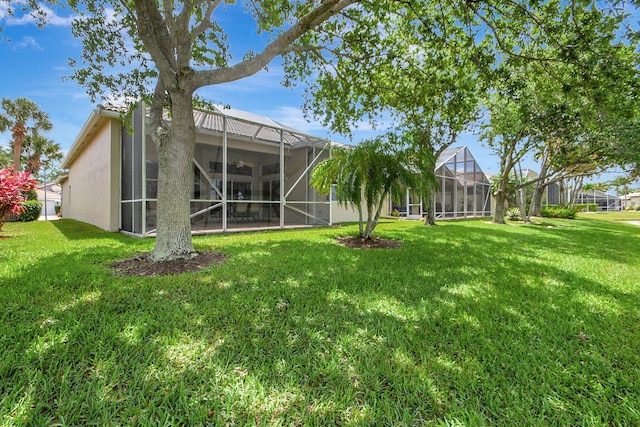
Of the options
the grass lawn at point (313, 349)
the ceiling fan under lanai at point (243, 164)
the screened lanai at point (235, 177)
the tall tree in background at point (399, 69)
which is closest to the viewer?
the grass lawn at point (313, 349)

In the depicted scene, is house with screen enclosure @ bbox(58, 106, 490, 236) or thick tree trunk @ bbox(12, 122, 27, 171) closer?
house with screen enclosure @ bbox(58, 106, 490, 236)

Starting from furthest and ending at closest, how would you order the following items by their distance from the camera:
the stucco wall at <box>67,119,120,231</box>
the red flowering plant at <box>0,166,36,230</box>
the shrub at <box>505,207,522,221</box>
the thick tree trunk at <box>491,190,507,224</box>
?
1. the shrub at <box>505,207,522,221</box>
2. the thick tree trunk at <box>491,190,507,224</box>
3. the stucco wall at <box>67,119,120,231</box>
4. the red flowering plant at <box>0,166,36,230</box>

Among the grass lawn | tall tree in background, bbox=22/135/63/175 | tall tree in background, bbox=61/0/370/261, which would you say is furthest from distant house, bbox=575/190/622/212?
tall tree in background, bbox=22/135/63/175

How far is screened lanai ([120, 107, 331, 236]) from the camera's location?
7965mm

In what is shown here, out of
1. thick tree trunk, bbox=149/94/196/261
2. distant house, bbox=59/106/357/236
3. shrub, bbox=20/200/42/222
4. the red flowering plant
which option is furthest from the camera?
shrub, bbox=20/200/42/222

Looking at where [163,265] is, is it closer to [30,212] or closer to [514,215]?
[30,212]

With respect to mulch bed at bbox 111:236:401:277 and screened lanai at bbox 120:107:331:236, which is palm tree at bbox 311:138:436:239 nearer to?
mulch bed at bbox 111:236:401:277

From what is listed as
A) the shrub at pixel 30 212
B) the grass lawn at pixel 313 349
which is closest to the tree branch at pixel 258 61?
the grass lawn at pixel 313 349

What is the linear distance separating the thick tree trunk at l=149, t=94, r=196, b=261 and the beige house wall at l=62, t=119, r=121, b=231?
6.05 meters

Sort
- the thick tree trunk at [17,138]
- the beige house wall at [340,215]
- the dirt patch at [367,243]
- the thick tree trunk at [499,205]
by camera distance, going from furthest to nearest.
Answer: the thick tree trunk at [17,138] < the beige house wall at [340,215] < the thick tree trunk at [499,205] < the dirt patch at [367,243]

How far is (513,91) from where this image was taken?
18.0 ft

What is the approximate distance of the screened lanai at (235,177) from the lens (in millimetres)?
7965

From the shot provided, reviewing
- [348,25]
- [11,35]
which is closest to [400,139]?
[348,25]

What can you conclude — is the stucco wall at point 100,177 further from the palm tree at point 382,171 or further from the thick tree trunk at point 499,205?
the thick tree trunk at point 499,205
